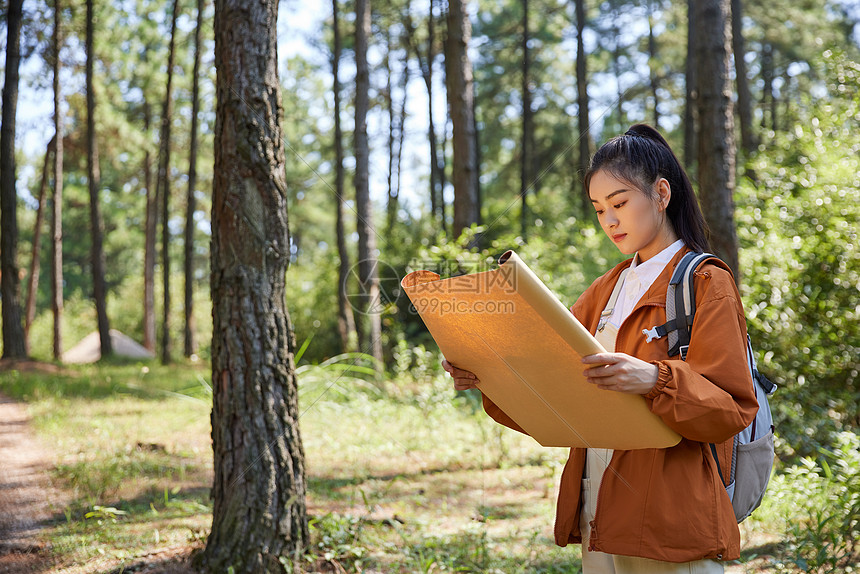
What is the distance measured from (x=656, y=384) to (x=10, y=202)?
1253 cm

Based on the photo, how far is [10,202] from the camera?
11031mm

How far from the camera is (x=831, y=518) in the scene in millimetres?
2900

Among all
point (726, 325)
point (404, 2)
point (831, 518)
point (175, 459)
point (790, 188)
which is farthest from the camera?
point (404, 2)

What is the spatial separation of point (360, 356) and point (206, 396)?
2519 mm

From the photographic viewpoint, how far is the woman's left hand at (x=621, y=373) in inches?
47.7

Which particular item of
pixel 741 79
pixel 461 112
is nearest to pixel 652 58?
pixel 741 79

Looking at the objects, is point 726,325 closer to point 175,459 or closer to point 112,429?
point 175,459

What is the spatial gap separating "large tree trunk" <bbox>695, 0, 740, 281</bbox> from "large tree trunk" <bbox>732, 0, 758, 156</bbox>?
22.8 feet

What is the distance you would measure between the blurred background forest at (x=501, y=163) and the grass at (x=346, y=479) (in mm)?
892

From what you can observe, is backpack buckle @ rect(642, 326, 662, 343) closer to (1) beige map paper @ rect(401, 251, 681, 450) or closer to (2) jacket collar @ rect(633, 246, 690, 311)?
(2) jacket collar @ rect(633, 246, 690, 311)

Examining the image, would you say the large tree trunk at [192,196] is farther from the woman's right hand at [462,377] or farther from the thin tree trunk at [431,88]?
the woman's right hand at [462,377]

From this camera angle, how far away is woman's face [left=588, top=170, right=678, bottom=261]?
4.84 feet

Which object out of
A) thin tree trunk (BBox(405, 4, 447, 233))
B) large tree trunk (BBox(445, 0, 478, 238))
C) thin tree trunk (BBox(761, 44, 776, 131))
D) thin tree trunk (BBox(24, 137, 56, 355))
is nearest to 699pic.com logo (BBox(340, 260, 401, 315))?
large tree trunk (BBox(445, 0, 478, 238))

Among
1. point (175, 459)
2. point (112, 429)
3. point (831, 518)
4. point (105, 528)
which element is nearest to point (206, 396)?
point (112, 429)
